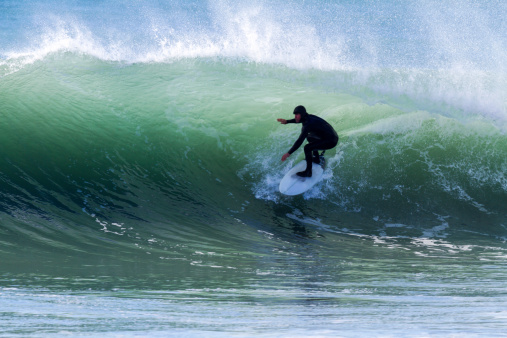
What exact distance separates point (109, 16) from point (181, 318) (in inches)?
1036

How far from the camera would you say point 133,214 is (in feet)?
24.1

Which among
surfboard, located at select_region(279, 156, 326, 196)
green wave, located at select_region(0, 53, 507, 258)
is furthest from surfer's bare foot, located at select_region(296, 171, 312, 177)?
green wave, located at select_region(0, 53, 507, 258)

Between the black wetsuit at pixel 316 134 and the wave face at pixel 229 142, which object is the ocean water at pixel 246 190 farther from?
the black wetsuit at pixel 316 134

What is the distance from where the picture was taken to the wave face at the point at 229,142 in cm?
730

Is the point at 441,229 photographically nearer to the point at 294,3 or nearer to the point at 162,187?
the point at 162,187

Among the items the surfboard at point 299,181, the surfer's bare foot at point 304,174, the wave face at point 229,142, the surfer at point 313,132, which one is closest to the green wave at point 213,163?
the wave face at point 229,142

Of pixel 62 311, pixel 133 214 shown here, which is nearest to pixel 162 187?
pixel 133 214

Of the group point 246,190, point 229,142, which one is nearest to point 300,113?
point 246,190

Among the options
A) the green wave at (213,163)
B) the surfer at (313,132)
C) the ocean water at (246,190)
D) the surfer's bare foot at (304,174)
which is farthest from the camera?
the surfer's bare foot at (304,174)

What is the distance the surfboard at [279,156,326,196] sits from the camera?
8180 mm

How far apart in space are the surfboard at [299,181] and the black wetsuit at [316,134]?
0.53 metres

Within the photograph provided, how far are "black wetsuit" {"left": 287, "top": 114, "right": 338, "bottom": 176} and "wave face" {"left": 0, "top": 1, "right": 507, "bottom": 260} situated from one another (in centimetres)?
100

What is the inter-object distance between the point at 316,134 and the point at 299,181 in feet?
2.88

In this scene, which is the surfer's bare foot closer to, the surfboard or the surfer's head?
the surfboard
